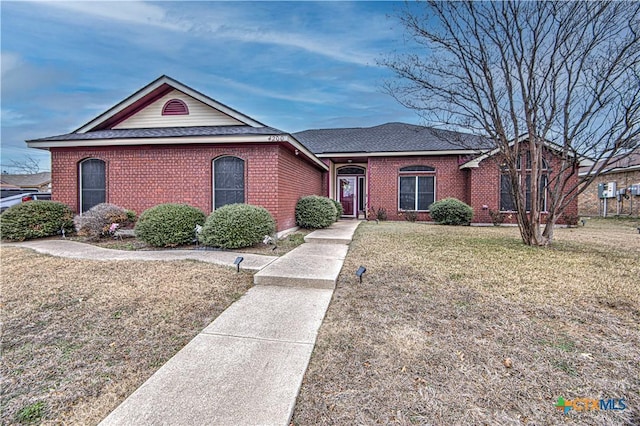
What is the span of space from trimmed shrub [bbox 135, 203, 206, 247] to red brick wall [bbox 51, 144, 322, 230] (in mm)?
1546

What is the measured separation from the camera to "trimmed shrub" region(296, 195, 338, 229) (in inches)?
400

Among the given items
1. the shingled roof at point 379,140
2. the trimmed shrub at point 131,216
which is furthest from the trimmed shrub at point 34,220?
the shingled roof at point 379,140

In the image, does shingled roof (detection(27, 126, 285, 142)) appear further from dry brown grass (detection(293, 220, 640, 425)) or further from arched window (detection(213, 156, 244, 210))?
dry brown grass (detection(293, 220, 640, 425))

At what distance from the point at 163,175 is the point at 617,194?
85.1 feet

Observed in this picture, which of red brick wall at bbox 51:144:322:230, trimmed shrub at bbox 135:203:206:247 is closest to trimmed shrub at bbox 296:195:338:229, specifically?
red brick wall at bbox 51:144:322:230

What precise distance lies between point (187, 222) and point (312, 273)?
413 cm

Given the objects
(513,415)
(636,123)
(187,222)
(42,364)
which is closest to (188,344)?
(42,364)

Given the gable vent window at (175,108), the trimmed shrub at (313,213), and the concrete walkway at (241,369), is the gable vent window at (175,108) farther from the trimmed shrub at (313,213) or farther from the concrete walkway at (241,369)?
the concrete walkway at (241,369)

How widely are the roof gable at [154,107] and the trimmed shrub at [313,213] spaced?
9.53 ft

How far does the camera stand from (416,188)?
14805 millimetres

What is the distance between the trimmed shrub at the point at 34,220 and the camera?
7848 millimetres

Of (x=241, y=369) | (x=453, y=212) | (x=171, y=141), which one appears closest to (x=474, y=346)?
Result: (x=241, y=369)

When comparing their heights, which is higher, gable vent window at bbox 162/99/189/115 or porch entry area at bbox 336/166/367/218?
gable vent window at bbox 162/99/189/115

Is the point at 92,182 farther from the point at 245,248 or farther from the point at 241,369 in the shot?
the point at 241,369
